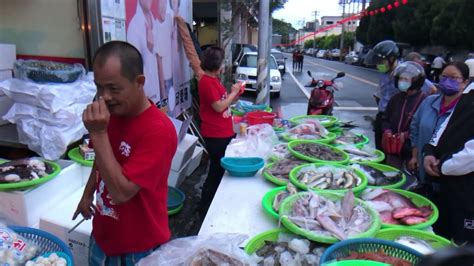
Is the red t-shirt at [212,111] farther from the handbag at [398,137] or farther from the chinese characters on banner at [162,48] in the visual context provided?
the handbag at [398,137]

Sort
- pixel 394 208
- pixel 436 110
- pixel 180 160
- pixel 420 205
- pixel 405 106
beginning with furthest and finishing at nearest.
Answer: pixel 180 160, pixel 405 106, pixel 436 110, pixel 420 205, pixel 394 208

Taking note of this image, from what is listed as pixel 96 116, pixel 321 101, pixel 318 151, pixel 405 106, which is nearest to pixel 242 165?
pixel 318 151

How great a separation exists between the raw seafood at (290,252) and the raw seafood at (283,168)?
1.00 m

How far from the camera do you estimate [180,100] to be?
7.12 m

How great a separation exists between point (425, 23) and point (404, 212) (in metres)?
32.7

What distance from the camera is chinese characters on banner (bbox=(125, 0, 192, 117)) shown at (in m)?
4.97

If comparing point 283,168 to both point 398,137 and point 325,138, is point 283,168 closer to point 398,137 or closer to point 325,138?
point 325,138

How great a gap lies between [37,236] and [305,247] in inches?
60.9

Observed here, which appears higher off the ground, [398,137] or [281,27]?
[281,27]

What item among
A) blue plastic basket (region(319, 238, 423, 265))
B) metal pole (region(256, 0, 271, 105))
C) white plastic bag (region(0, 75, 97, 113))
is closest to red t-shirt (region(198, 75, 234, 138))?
white plastic bag (region(0, 75, 97, 113))

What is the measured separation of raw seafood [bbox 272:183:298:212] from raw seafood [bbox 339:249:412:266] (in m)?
0.69

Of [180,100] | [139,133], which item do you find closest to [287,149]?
[139,133]

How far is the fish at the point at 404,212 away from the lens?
2425 mm

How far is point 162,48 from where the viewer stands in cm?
597
